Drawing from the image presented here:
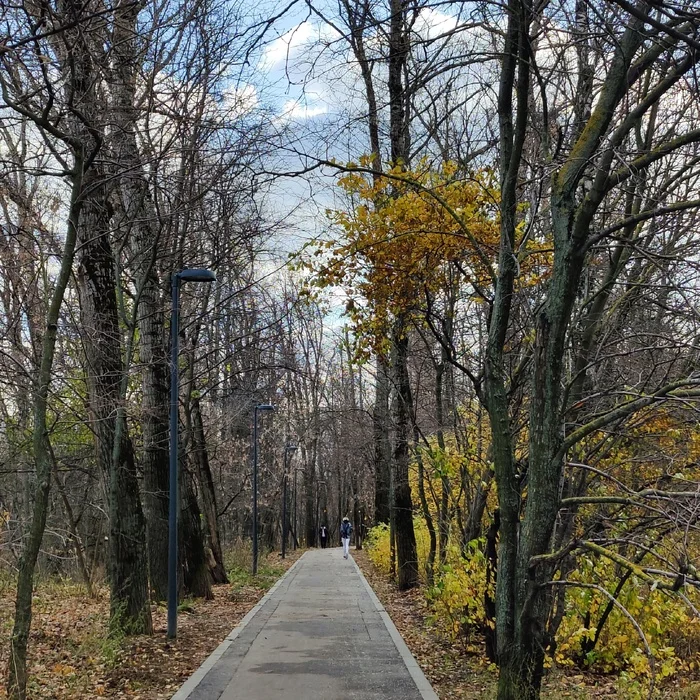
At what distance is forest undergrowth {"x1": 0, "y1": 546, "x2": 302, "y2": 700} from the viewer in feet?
25.8

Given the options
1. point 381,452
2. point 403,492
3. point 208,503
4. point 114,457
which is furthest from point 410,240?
point 381,452

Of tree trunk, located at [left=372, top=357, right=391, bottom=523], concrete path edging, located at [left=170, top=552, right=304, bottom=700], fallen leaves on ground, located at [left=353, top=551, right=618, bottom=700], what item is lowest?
fallen leaves on ground, located at [left=353, top=551, right=618, bottom=700]

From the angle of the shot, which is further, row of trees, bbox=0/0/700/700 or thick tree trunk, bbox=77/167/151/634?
thick tree trunk, bbox=77/167/151/634

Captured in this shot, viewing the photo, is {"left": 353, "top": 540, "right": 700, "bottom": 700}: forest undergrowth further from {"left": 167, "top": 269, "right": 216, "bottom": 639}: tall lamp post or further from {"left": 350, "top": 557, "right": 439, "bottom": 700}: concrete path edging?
{"left": 167, "top": 269, "right": 216, "bottom": 639}: tall lamp post

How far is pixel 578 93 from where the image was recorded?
8.44 m

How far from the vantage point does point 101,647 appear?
30.2 ft

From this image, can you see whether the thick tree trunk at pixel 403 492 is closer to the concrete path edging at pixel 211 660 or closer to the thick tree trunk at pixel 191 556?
the concrete path edging at pixel 211 660

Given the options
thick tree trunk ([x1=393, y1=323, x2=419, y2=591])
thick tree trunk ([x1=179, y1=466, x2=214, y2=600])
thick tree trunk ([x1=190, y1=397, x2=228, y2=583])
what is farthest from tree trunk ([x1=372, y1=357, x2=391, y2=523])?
thick tree trunk ([x1=179, y1=466, x2=214, y2=600])

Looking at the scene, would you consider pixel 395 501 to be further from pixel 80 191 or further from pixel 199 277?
pixel 80 191

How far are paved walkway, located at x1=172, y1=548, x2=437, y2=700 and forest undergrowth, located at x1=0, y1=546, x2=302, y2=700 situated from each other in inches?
14.7

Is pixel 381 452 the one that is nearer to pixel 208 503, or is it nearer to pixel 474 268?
pixel 208 503

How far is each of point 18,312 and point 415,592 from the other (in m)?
11.6

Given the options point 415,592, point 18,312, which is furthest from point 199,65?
point 415,592

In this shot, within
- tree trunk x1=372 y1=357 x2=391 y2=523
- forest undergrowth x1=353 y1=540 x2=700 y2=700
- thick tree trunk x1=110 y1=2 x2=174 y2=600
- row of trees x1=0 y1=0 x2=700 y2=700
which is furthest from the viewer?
tree trunk x1=372 y1=357 x2=391 y2=523
